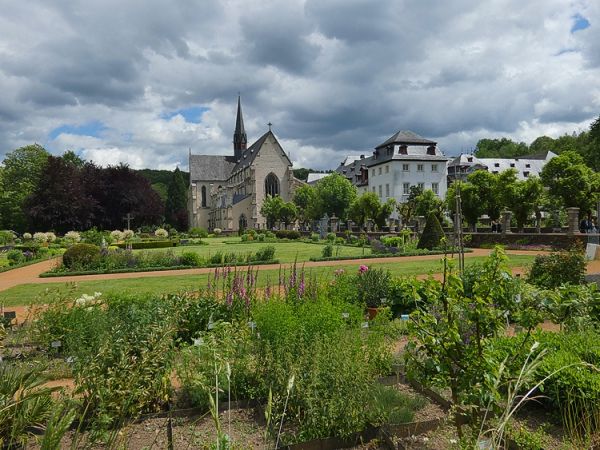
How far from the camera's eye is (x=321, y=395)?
13.4 ft

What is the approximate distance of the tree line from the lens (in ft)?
151

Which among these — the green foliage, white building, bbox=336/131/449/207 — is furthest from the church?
the green foliage

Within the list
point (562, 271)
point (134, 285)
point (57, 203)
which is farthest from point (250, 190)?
point (562, 271)

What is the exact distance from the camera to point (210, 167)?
307 ft

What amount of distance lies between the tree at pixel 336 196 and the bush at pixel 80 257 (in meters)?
40.4

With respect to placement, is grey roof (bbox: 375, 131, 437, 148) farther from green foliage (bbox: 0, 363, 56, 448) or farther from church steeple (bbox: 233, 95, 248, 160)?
green foliage (bbox: 0, 363, 56, 448)

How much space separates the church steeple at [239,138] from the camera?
95625 millimetres

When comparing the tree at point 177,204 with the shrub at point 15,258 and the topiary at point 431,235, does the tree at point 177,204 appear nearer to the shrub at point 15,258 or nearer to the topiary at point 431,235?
the shrub at point 15,258

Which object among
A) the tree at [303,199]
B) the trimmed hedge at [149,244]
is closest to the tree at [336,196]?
the tree at [303,199]

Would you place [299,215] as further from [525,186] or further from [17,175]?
[17,175]

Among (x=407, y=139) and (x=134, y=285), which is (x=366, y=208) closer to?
(x=407, y=139)

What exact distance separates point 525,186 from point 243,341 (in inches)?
1387

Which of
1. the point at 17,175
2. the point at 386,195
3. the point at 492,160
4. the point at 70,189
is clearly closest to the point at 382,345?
the point at 70,189

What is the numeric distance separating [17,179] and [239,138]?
42.1 metres
